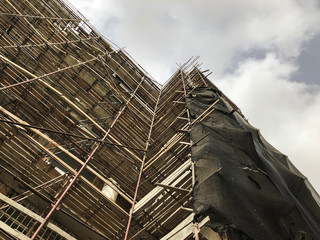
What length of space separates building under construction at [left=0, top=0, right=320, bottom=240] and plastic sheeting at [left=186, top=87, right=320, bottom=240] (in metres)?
0.02

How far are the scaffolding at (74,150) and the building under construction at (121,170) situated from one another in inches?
1.2

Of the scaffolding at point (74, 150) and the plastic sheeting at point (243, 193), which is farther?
the scaffolding at point (74, 150)

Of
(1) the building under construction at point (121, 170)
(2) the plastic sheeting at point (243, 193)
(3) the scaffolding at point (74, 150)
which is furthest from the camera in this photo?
(3) the scaffolding at point (74, 150)

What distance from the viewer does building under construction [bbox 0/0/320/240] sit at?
14.0ft

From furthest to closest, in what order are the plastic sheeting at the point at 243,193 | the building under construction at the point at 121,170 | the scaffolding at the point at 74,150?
the scaffolding at the point at 74,150 → the building under construction at the point at 121,170 → the plastic sheeting at the point at 243,193

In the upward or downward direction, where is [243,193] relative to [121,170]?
downward

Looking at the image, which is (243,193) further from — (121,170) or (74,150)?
(74,150)

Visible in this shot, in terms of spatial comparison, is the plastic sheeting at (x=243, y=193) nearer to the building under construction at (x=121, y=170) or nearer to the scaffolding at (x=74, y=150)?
the building under construction at (x=121, y=170)

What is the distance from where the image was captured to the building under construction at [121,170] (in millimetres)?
4258

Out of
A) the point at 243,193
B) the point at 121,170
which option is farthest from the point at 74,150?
the point at 243,193

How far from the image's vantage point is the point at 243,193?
4.35 metres

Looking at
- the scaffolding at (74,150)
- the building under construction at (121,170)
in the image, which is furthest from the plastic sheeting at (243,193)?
the scaffolding at (74,150)

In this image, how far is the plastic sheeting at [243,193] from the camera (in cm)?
388

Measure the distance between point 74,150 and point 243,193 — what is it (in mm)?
5727
